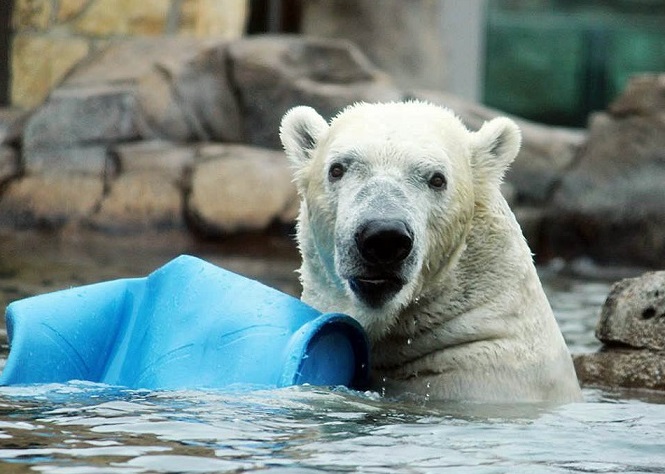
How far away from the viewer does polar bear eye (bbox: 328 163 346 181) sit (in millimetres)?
3947

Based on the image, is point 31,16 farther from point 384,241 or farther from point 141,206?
point 384,241

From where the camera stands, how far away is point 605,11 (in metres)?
15.0

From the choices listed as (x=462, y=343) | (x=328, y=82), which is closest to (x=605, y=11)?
(x=328, y=82)

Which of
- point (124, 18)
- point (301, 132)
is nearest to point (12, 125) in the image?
point (124, 18)

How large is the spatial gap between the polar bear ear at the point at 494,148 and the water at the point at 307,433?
739 mm

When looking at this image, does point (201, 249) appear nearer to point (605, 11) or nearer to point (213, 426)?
point (213, 426)

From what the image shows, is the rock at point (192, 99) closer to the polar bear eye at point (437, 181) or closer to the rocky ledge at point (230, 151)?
the rocky ledge at point (230, 151)

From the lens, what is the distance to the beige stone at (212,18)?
37.7 ft

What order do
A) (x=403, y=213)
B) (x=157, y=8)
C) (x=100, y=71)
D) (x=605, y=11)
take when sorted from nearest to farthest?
(x=403, y=213) → (x=100, y=71) → (x=157, y=8) → (x=605, y=11)

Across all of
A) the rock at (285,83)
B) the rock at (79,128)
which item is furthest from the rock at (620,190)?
the rock at (79,128)

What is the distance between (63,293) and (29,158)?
5.90 metres

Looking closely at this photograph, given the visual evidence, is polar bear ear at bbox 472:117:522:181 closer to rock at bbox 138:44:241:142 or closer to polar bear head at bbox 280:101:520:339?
polar bear head at bbox 280:101:520:339

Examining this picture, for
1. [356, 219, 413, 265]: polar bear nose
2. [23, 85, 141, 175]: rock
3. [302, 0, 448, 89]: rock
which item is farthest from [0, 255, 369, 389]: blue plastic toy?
[302, 0, 448, 89]: rock

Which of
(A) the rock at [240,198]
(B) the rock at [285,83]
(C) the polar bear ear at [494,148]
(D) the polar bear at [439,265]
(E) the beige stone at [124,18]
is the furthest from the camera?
(E) the beige stone at [124,18]
